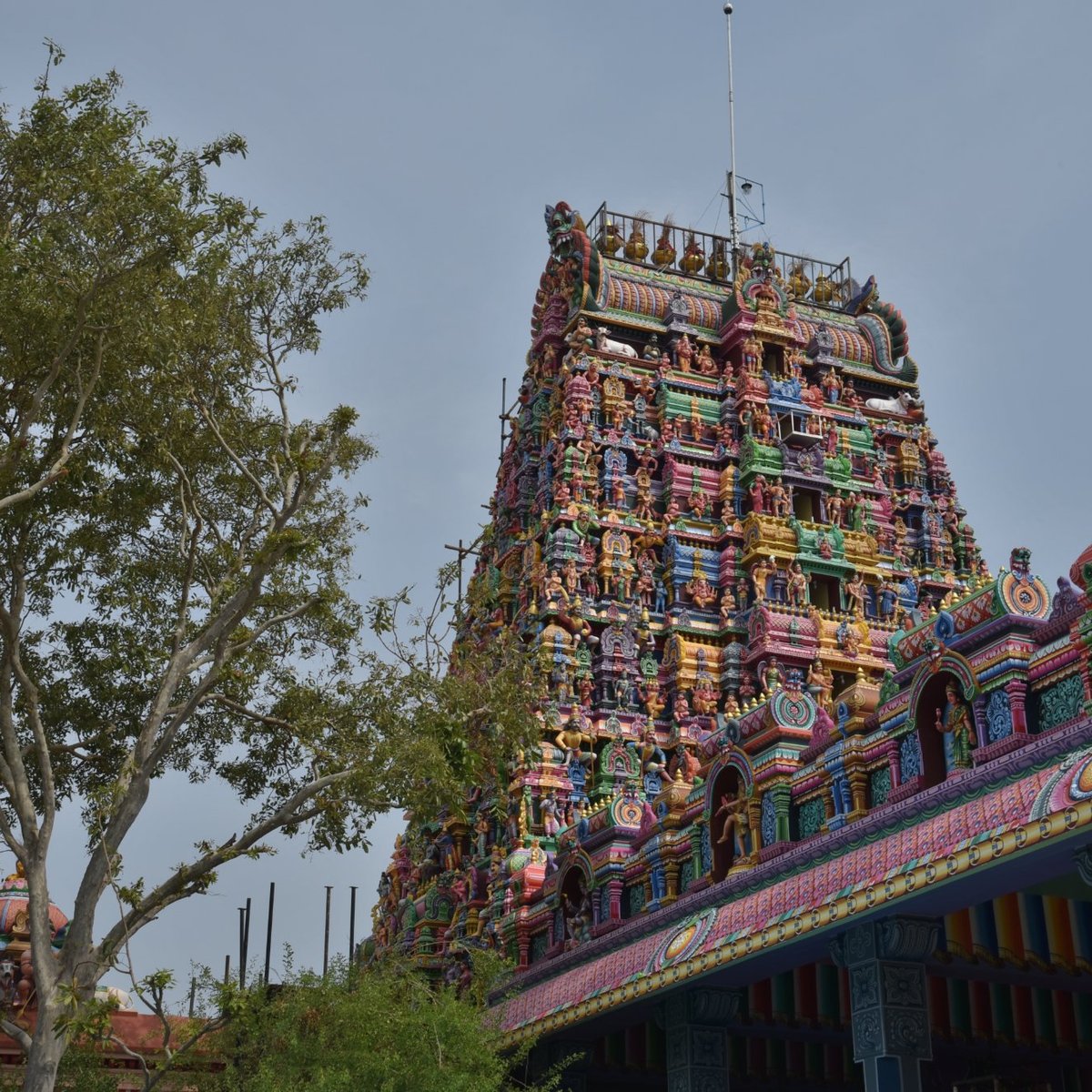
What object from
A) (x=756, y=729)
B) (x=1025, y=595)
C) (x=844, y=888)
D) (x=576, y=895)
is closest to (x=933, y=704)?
(x=1025, y=595)

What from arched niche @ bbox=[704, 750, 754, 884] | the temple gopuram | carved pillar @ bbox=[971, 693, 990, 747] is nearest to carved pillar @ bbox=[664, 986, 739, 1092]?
the temple gopuram

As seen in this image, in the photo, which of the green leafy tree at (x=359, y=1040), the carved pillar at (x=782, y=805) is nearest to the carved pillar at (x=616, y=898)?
the green leafy tree at (x=359, y=1040)

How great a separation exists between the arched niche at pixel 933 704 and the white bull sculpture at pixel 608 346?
19.1 m

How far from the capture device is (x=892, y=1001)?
51.4 feet

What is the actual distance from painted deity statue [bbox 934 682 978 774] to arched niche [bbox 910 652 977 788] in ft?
0.24

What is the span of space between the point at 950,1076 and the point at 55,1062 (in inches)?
512

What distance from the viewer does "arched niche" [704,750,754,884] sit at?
19.5m

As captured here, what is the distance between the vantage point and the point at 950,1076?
2291 centimetres

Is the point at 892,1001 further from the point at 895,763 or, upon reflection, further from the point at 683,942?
the point at 683,942

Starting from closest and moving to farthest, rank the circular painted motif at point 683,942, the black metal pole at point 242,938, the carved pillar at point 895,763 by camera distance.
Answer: the carved pillar at point 895,763, the circular painted motif at point 683,942, the black metal pole at point 242,938

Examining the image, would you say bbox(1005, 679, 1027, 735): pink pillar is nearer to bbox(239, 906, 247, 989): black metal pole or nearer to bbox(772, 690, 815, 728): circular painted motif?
bbox(772, 690, 815, 728): circular painted motif

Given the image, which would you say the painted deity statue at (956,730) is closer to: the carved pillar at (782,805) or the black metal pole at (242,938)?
the carved pillar at (782,805)

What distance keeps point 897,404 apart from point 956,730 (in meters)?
22.2

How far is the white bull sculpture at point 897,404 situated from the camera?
36.6 m
